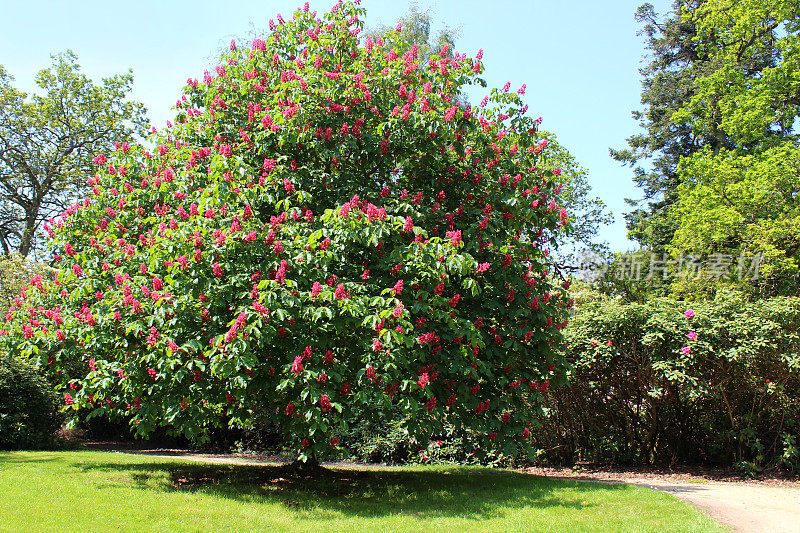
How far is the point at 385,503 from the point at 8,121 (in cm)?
2583

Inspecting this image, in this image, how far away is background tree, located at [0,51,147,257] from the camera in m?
24.8

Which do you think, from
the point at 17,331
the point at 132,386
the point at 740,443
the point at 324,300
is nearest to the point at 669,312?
the point at 740,443

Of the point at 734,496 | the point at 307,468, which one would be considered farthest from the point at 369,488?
the point at 734,496

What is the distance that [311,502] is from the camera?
727 cm

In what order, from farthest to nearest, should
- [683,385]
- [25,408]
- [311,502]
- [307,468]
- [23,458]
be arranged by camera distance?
[25,408], [23,458], [683,385], [307,468], [311,502]

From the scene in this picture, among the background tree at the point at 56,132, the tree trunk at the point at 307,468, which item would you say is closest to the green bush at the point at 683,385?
the tree trunk at the point at 307,468

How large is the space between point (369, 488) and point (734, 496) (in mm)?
5283

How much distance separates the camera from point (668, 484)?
9.53 meters

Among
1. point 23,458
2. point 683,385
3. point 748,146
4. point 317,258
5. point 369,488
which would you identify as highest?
point 748,146

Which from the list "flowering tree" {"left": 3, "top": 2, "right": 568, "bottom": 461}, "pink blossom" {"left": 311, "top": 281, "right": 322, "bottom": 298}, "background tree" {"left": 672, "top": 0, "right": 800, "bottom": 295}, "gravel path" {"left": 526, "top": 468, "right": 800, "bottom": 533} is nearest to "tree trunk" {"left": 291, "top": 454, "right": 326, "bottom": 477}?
"flowering tree" {"left": 3, "top": 2, "right": 568, "bottom": 461}

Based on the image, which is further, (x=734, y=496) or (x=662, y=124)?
(x=662, y=124)

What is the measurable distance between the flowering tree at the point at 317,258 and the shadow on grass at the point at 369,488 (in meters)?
0.77

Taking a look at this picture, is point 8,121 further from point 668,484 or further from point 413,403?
point 668,484

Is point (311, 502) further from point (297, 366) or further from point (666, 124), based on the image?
point (666, 124)
